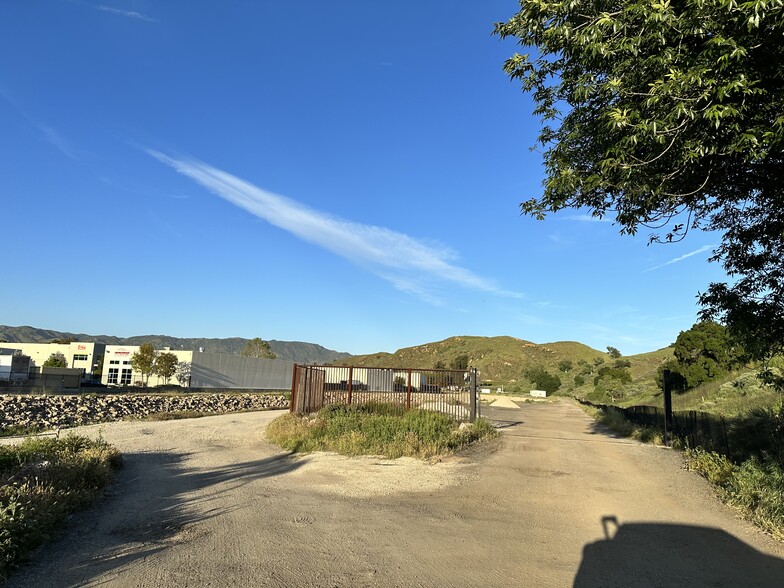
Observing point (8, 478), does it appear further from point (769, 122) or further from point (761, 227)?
point (761, 227)

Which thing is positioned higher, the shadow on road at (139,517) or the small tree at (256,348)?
the small tree at (256,348)

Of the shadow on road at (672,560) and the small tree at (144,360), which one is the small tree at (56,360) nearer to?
the small tree at (144,360)

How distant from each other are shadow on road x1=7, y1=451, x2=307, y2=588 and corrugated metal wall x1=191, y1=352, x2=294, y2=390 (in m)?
64.0

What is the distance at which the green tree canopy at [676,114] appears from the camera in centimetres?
508

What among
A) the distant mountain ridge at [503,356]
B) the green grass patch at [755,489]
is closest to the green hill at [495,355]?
the distant mountain ridge at [503,356]

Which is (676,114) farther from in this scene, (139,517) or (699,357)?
(699,357)

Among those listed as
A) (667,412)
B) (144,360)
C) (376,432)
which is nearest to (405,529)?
(376,432)

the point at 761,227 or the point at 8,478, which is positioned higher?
the point at 761,227

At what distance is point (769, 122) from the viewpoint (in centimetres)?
531

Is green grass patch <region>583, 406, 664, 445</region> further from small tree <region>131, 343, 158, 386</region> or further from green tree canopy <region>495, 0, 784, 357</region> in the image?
small tree <region>131, 343, 158, 386</region>

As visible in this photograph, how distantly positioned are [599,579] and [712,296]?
21.9 feet

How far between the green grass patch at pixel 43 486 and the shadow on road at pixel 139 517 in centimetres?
18

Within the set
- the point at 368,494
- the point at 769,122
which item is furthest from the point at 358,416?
the point at 769,122

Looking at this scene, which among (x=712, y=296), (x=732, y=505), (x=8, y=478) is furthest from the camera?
(x=712, y=296)
